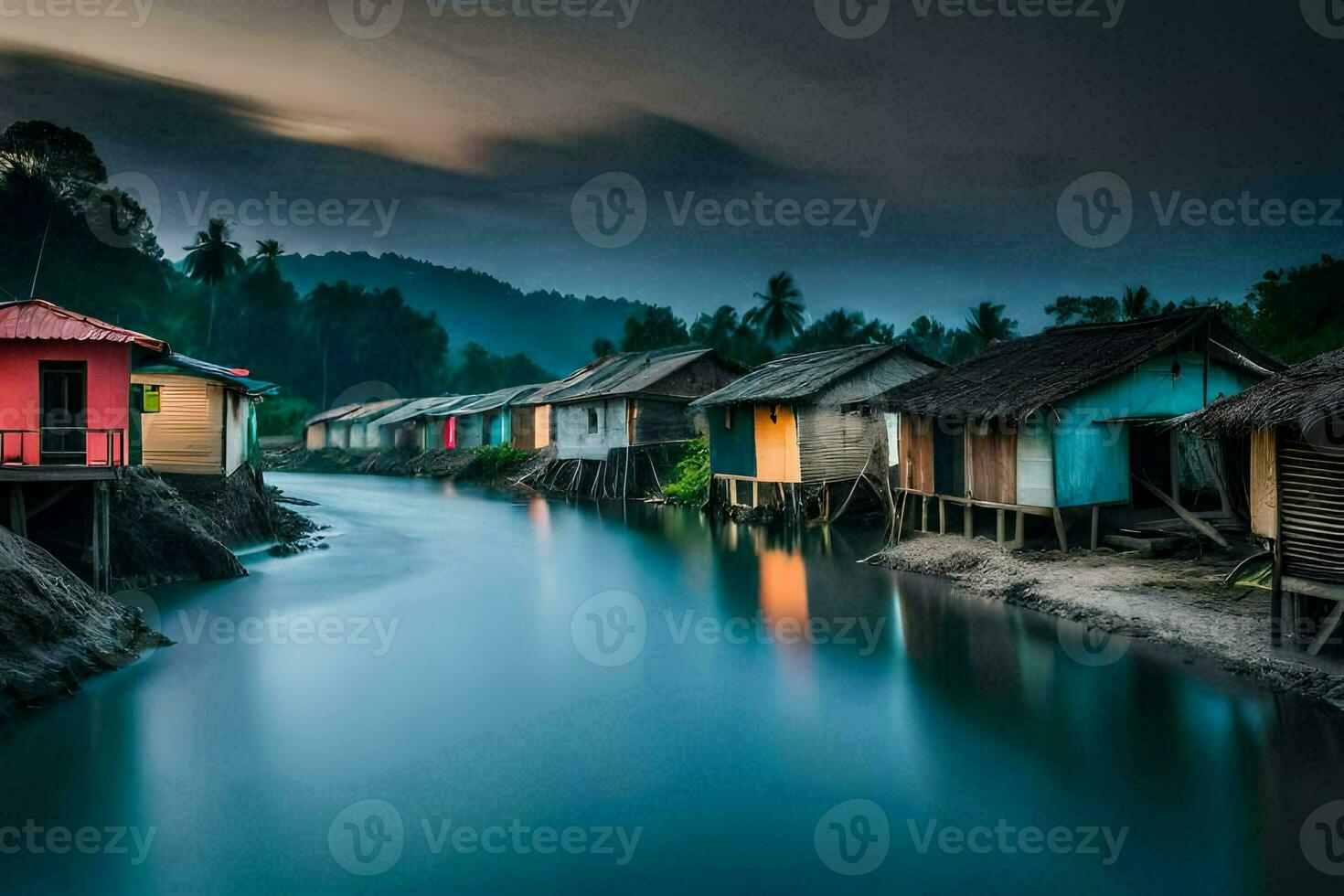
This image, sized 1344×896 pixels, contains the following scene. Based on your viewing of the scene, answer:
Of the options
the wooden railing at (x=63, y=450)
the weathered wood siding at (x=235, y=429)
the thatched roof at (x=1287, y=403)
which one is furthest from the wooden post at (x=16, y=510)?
the thatched roof at (x=1287, y=403)

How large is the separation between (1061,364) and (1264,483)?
6.60 meters

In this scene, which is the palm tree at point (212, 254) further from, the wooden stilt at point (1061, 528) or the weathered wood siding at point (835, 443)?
the wooden stilt at point (1061, 528)

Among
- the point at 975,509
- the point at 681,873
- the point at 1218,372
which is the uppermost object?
the point at 1218,372

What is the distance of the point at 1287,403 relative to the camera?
31.4ft

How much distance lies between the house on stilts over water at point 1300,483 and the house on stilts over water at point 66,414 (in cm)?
1593

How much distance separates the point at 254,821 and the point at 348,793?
795mm

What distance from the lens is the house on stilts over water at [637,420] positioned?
3403 centimetres

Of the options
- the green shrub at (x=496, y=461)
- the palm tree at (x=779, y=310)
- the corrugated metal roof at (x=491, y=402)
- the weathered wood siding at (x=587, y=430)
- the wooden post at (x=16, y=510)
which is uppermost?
the palm tree at (x=779, y=310)

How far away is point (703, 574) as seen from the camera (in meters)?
18.4

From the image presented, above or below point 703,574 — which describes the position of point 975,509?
above

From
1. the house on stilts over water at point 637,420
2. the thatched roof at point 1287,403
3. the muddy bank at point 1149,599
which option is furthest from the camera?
the house on stilts over water at point 637,420

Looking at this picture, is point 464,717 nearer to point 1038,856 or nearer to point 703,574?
point 1038,856

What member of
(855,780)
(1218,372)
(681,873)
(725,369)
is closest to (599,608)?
(855,780)

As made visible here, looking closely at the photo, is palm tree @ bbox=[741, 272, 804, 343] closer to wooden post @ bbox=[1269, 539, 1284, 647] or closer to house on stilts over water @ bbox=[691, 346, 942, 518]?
house on stilts over water @ bbox=[691, 346, 942, 518]
